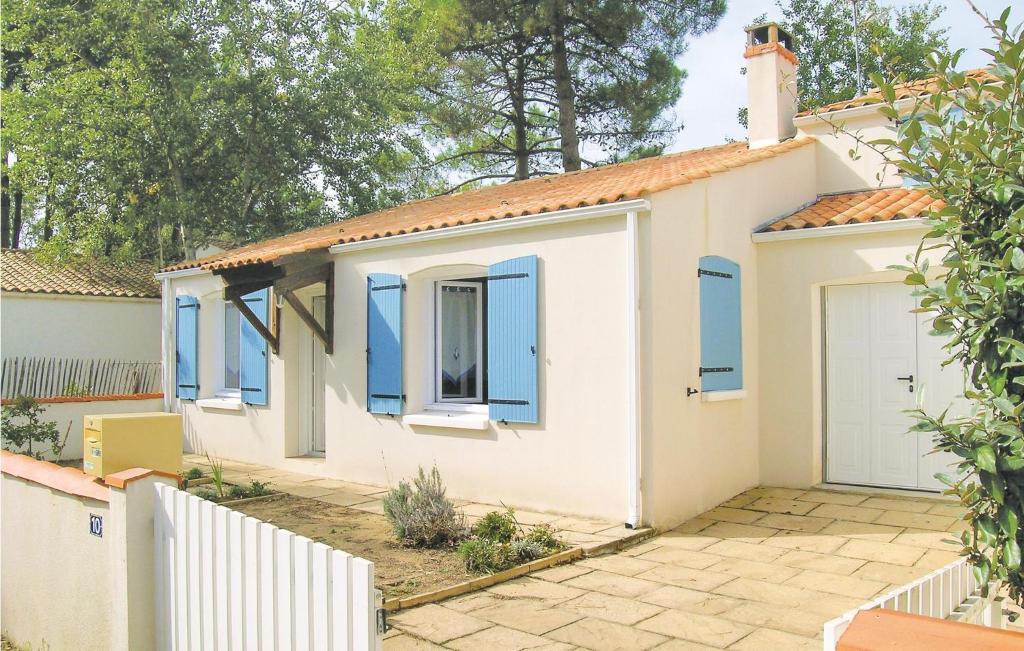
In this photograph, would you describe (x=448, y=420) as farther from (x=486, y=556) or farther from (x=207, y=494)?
(x=486, y=556)

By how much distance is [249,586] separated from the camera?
11.8 ft

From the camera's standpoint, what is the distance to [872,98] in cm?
278

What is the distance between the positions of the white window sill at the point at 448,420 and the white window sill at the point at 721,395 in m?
2.19

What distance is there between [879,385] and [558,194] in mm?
4056

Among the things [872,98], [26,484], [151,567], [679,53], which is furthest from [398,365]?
[679,53]

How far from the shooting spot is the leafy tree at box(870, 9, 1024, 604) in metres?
2.27

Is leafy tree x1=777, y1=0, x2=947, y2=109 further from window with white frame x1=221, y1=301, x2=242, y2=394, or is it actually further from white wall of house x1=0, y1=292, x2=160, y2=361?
white wall of house x1=0, y1=292, x2=160, y2=361

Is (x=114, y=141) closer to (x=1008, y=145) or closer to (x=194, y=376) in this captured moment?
(x=194, y=376)

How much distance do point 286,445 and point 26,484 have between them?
5622 mm

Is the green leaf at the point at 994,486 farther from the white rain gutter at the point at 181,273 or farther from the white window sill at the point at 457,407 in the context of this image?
the white rain gutter at the point at 181,273

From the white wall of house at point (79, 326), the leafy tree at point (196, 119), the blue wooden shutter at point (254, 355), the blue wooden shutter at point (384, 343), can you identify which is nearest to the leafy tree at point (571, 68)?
the leafy tree at point (196, 119)

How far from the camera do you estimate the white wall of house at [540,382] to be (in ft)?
24.2

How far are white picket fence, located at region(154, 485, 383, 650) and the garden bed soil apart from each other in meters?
1.49

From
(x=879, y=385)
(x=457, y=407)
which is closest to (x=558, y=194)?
(x=457, y=407)
